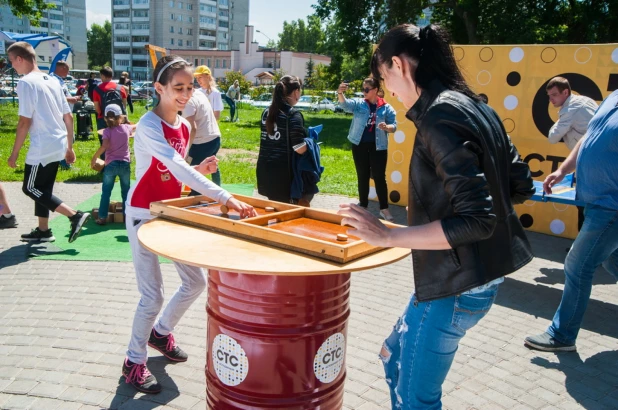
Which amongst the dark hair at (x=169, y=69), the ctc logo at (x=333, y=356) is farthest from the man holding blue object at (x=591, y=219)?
the dark hair at (x=169, y=69)

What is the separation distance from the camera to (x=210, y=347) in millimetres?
2668

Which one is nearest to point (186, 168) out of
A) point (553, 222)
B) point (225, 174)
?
point (553, 222)

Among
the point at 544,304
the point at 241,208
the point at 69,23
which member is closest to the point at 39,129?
the point at 241,208

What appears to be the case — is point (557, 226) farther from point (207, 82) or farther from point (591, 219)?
point (207, 82)

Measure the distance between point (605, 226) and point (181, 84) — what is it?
9.82ft

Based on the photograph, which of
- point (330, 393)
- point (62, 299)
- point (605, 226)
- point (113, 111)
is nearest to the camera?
point (330, 393)

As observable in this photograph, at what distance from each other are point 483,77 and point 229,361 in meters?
6.62

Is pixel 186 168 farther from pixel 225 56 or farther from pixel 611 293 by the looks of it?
pixel 225 56

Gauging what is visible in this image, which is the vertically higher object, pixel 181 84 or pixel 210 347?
pixel 181 84

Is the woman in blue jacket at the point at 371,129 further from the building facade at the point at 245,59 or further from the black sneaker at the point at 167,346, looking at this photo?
the building facade at the point at 245,59

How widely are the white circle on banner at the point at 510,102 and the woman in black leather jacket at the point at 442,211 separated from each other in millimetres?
5887

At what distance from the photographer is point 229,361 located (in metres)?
2.51

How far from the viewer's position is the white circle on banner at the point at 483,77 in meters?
7.84

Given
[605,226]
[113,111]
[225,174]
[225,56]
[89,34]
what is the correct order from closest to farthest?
[605,226], [113,111], [225,174], [225,56], [89,34]
